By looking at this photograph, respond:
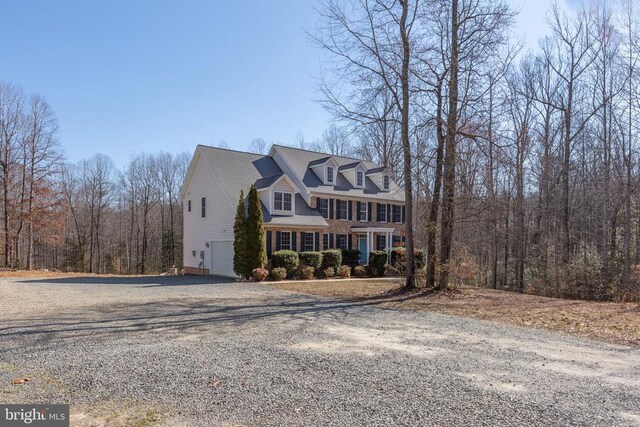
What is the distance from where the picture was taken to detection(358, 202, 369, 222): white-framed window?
88.6 feet

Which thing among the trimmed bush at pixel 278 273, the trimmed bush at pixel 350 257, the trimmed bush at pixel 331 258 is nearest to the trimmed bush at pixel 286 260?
the trimmed bush at pixel 278 273

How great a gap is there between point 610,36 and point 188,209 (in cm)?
2512

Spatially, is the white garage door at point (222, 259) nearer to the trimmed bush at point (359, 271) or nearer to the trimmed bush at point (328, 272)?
the trimmed bush at point (328, 272)

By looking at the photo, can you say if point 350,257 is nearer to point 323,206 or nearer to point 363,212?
point 323,206

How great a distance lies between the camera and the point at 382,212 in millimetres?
28094

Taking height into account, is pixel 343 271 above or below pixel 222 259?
below

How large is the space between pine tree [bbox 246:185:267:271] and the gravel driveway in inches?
416

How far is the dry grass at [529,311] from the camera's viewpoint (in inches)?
349

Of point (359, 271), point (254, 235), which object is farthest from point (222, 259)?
point (359, 271)

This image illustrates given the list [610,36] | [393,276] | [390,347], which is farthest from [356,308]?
[610,36]

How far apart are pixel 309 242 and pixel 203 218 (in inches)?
250

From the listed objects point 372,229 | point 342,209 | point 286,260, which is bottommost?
point 286,260

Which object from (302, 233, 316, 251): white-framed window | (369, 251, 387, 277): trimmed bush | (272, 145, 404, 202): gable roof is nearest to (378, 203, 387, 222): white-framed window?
(272, 145, 404, 202): gable roof

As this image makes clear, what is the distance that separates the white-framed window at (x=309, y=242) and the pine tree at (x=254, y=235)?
12.0ft
